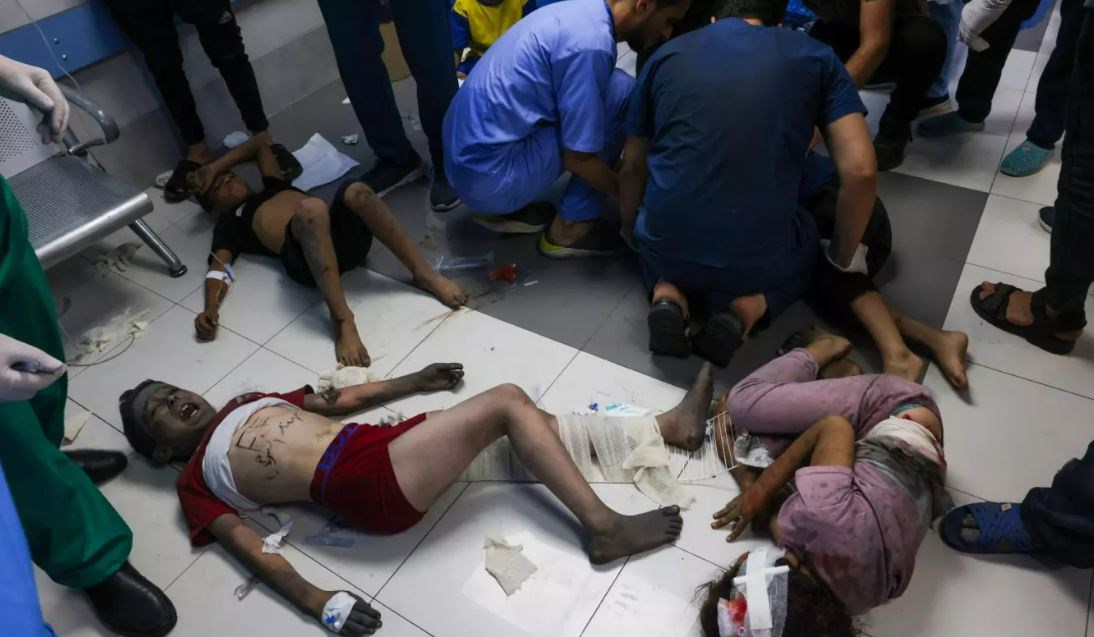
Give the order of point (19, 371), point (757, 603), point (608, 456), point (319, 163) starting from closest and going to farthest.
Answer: point (19, 371) → point (757, 603) → point (608, 456) → point (319, 163)

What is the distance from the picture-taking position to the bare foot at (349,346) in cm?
184

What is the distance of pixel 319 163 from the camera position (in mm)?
2668

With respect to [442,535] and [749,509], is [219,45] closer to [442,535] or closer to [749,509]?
[442,535]

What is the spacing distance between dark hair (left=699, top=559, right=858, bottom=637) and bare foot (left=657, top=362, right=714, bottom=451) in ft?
1.30

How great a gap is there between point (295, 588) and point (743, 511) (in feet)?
3.00

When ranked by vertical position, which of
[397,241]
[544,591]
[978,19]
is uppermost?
[978,19]

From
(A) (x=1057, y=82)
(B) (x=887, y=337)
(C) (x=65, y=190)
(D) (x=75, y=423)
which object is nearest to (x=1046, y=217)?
(A) (x=1057, y=82)

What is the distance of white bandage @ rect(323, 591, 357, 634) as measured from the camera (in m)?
1.32

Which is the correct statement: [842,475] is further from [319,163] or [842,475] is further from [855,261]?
[319,163]

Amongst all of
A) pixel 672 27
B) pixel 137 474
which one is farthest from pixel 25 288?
pixel 672 27

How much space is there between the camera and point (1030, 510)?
128 centimetres

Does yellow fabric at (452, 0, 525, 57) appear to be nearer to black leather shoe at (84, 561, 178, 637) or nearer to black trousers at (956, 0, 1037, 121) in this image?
black trousers at (956, 0, 1037, 121)

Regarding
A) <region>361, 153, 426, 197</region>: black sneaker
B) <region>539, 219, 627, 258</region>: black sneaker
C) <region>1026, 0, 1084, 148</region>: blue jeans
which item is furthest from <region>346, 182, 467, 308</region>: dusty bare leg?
<region>1026, 0, 1084, 148</region>: blue jeans

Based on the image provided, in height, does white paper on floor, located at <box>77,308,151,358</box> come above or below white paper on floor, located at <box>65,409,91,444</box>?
above
